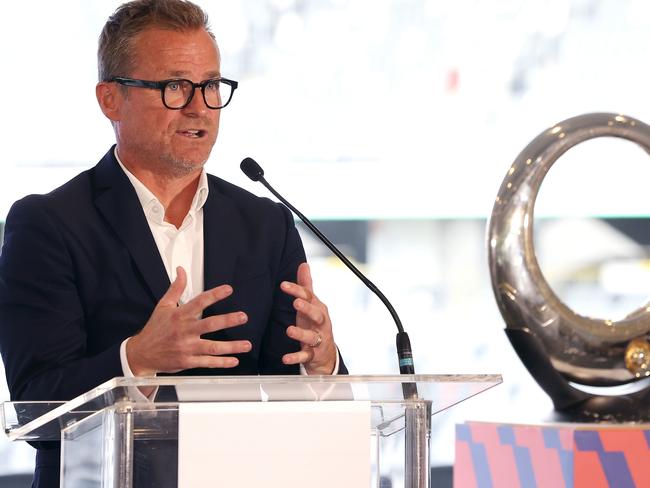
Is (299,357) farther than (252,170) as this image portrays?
No

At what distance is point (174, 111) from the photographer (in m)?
2.01

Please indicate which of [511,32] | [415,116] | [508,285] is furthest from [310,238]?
[508,285]

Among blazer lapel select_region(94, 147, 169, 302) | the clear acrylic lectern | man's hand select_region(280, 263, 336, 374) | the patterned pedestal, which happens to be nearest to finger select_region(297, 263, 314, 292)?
man's hand select_region(280, 263, 336, 374)

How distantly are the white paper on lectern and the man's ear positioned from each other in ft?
2.74

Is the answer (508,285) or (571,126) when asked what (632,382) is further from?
(571,126)

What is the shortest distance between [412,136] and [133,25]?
6.37ft

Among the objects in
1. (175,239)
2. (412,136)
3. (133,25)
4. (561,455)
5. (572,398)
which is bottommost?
(561,455)

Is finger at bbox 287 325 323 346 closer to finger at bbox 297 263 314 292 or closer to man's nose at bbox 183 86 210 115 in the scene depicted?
finger at bbox 297 263 314 292

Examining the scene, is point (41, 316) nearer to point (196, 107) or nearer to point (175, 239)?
point (175, 239)

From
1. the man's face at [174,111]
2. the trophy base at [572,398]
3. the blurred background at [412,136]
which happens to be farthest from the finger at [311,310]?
the blurred background at [412,136]

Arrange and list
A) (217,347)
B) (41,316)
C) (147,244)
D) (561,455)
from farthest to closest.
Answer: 1. (561,455)
2. (147,244)
3. (41,316)
4. (217,347)

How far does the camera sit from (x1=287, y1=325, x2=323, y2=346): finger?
5.53 feet

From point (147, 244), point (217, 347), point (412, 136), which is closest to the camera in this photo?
point (217, 347)

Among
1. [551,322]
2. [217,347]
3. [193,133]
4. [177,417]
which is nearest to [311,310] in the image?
[217,347]
